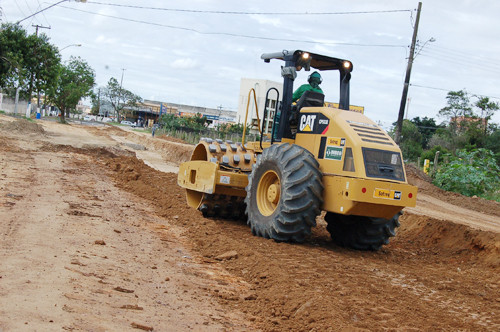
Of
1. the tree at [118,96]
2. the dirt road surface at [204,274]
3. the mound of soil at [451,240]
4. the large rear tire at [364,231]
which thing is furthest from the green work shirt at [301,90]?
the tree at [118,96]

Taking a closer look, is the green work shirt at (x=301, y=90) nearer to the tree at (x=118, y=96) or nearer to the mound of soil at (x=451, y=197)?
the mound of soil at (x=451, y=197)

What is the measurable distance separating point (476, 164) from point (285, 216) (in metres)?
19.3

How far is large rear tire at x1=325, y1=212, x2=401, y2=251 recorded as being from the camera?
885 centimetres

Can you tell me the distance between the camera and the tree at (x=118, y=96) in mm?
108062

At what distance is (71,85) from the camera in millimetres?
64750

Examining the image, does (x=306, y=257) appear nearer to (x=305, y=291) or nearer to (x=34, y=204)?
(x=305, y=291)

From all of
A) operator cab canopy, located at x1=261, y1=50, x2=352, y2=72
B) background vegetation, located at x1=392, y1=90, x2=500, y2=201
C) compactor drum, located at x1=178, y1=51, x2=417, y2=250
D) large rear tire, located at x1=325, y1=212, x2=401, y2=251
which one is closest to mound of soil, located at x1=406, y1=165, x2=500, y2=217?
background vegetation, located at x1=392, y1=90, x2=500, y2=201

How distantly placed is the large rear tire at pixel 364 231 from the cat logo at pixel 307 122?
5.01 ft

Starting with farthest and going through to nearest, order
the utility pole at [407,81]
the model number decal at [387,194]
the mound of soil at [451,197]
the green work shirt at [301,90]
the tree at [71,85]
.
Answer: the tree at [71,85]
the utility pole at [407,81]
the mound of soil at [451,197]
the green work shirt at [301,90]
the model number decal at [387,194]

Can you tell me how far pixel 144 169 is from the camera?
18.8m

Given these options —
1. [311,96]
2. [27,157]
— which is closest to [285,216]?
[311,96]

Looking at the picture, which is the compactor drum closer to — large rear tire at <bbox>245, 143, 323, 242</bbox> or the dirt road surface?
large rear tire at <bbox>245, 143, 323, 242</bbox>

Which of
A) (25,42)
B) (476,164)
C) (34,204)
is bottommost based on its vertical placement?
(34,204)

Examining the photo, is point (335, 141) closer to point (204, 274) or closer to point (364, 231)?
point (364, 231)
